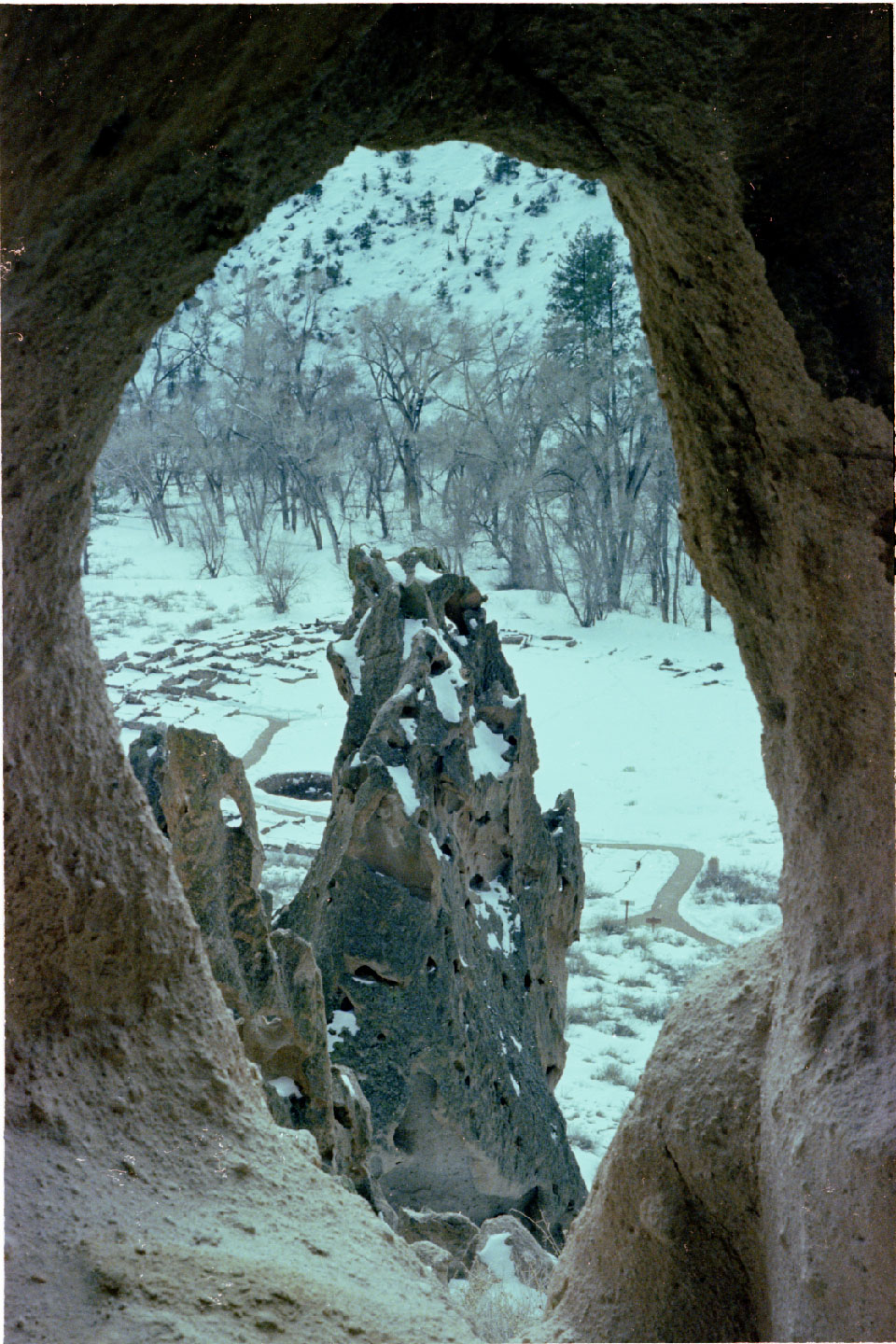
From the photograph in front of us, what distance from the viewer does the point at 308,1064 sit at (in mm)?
4137

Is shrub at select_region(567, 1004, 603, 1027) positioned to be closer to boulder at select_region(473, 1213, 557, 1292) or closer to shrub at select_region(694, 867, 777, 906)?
shrub at select_region(694, 867, 777, 906)

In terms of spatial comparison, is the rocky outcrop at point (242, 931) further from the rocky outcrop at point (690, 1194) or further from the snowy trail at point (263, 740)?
the snowy trail at point (263, 740)

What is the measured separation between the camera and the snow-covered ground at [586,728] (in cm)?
899

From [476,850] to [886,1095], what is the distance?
519cm

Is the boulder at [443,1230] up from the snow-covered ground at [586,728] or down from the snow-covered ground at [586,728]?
down

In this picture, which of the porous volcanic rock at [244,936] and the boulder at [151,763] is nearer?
the porous volcanic rock at [244,936]

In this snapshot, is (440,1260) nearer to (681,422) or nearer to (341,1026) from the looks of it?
(341,1026)

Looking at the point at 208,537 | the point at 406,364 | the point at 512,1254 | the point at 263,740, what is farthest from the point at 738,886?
the point at 406,364

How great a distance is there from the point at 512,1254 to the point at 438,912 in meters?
1.70

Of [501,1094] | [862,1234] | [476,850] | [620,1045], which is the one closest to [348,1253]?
[862,1234]

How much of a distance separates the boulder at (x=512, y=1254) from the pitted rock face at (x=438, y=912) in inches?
19.6

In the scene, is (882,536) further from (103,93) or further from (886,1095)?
(103,93)

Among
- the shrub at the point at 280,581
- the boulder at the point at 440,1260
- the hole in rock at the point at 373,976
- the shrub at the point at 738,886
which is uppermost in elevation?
the shrub at the point at 280,581

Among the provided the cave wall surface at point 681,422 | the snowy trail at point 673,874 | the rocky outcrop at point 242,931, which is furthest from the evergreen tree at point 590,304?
the cave wall surface at point 681,422
